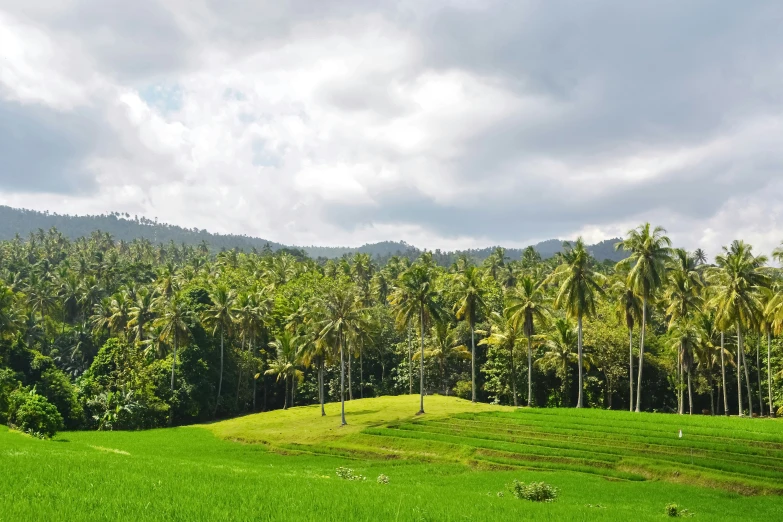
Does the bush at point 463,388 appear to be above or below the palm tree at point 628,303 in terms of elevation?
below

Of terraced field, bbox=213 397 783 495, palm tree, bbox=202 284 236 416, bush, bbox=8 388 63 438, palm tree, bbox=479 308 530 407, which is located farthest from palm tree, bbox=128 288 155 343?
palm tree, bbox=479 308 530 407

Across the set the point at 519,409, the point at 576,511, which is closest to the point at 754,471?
the point at 576,511

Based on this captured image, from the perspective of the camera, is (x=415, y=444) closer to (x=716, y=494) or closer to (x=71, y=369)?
(x=716, y=494)

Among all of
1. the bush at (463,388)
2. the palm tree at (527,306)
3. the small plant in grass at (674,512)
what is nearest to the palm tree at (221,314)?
the bush at (463,388)

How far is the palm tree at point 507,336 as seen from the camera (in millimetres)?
68650

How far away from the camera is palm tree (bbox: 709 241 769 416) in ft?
182

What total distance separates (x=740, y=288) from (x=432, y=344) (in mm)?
40905

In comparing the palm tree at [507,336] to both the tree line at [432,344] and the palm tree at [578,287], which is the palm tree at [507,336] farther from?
the palm tree at [578,287]

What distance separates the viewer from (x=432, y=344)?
82.5 metres

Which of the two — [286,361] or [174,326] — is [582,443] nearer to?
[286,361]

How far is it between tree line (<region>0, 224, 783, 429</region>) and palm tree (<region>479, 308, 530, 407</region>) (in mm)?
289

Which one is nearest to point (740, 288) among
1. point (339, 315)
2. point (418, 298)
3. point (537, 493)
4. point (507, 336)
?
point (507, 336)

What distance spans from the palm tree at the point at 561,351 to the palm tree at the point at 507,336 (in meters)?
3.79

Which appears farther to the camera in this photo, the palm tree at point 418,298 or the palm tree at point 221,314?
the palm tree at point 221,314
